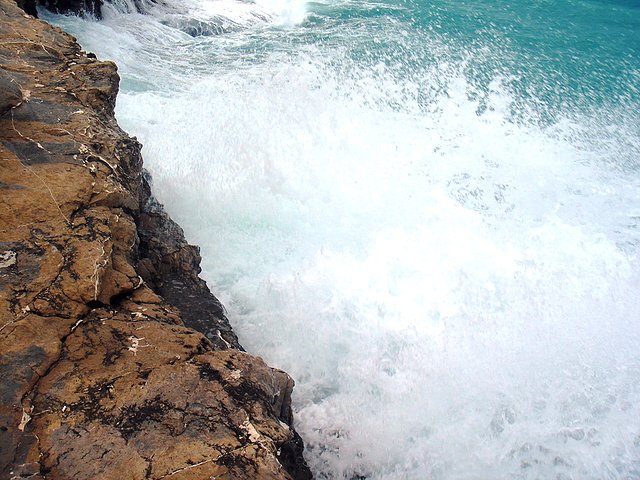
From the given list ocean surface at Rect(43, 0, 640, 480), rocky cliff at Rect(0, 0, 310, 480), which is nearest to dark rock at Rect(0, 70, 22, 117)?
rocky cliff at Rect(0, 0, 310, 480)

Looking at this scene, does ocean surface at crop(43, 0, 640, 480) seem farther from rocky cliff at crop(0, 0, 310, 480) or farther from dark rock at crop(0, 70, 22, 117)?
dark rock at crop(0, 70, 22, 117)

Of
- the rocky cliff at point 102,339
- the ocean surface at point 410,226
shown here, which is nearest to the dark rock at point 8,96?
the rocky cliff at point 102,339

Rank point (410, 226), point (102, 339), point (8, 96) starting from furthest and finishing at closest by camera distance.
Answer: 1. point (410, 226)
2. point (8, 96)
3. point (102, 339)

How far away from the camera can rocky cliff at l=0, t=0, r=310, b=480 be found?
1974 mm

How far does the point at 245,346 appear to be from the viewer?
402 cm

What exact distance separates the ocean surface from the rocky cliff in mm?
991

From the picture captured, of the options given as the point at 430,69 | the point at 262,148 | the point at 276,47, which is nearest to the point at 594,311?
the point at 262,148

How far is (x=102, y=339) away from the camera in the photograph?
7.79 ft

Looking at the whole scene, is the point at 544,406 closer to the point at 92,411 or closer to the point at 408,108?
the point at 92,411

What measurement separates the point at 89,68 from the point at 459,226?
392cm

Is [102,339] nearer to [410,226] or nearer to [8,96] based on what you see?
[8,96]

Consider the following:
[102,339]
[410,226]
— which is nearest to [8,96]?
[102,339]

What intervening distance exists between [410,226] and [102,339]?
3.81 m

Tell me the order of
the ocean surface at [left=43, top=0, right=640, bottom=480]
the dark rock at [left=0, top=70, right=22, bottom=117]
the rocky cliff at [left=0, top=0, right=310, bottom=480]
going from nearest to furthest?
the rocky cliff at [left=0, top=0, right=310, bottom=480], the dark rock at [left=0, top=70, right=22, bottom=117], the ocean surface at [left=43, top=0, right=640, bottom=480]
